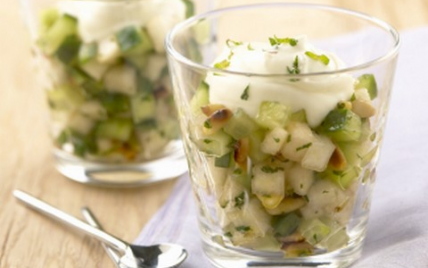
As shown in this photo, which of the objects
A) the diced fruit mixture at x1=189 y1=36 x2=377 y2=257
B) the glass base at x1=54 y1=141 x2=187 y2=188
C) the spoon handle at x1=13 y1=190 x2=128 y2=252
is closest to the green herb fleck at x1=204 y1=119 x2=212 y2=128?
the diced fruit mixture at x1=189 y1=36 x2=377 y2=257

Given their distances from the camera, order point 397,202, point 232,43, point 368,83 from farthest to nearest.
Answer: point 397,202 → point 232,43 → point 368,83

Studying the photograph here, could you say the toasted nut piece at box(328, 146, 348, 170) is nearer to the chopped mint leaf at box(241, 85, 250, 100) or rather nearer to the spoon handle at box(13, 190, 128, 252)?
the chopped mint leaf at box(241, 85, 250, 100)

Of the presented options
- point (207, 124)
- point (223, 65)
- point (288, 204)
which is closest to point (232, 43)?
point (223, 65)

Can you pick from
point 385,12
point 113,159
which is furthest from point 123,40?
point 385,12

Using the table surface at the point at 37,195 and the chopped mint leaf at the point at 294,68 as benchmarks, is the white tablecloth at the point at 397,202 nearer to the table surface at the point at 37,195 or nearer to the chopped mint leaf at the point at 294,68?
the table surface at the point at 37,195

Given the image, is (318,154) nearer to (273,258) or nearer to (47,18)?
(273,258)
